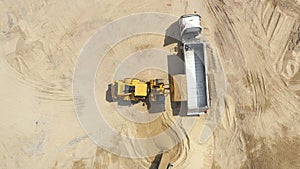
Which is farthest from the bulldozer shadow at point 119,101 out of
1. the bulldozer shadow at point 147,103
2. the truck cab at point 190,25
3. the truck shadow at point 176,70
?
the truck cab at point 190,25

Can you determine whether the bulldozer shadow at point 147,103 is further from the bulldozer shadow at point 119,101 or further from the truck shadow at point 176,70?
the truck shadow at point 176,70

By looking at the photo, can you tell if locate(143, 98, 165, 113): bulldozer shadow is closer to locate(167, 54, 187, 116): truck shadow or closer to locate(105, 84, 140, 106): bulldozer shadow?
locate(167, 54, 187, 116): truck shadow

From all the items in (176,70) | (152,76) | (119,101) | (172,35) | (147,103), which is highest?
(172,35)

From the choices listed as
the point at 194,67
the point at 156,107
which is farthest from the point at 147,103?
the point at 194,67

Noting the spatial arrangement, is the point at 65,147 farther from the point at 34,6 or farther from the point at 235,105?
the point at 235,105

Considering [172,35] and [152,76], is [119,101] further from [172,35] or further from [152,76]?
[172,35]

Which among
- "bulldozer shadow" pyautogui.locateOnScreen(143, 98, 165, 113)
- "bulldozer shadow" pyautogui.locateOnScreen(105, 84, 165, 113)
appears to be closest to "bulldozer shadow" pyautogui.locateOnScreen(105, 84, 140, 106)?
"bulldozer shadow" pyautogui.locateOnScreen(105, 84, 165, 113)
